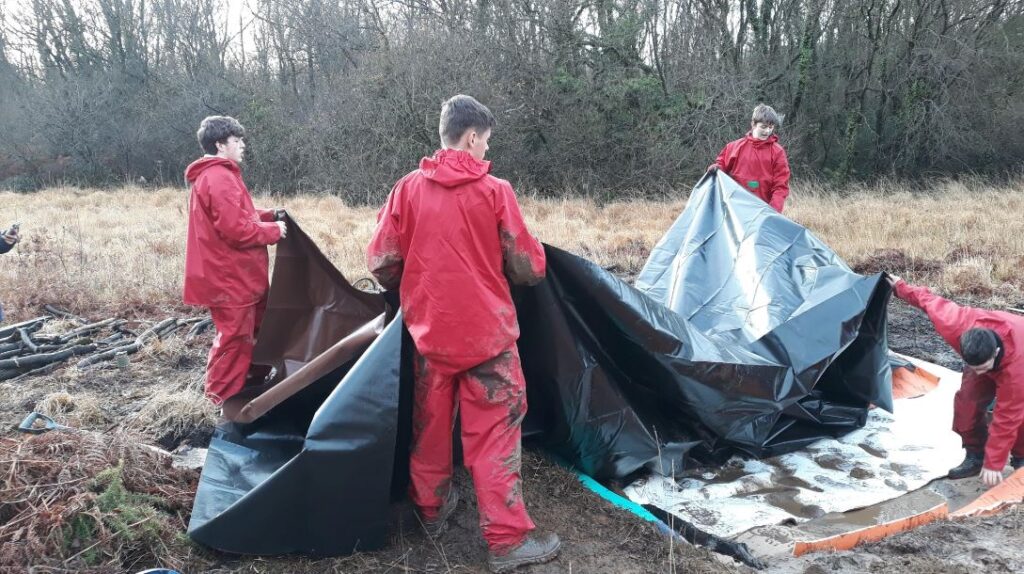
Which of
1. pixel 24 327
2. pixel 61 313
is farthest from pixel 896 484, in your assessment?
pixel 61 313

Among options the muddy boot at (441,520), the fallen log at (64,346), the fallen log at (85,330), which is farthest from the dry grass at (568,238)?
the muddy boot at (441,520)

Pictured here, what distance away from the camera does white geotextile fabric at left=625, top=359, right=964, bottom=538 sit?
3.24 m

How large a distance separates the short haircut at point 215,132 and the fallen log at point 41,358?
2493 millimetres

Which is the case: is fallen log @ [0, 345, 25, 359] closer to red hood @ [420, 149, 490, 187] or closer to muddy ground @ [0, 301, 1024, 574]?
muddy ground @ [0, 301, 1024, 574]

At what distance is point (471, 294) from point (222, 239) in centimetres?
179

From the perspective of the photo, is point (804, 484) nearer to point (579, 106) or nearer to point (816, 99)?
point (579, 106)

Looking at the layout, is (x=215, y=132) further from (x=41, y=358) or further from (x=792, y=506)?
(x=792, y=506)

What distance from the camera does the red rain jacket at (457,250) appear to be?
8.29 feet

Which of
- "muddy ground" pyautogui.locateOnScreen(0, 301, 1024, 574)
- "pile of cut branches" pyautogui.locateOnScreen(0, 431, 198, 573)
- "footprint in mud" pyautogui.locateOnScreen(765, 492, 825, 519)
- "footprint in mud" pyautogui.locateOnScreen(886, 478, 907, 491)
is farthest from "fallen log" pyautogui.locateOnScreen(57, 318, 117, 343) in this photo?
"footprint in mud" pyautogui.locateOnScreen(886, 478, 907, 491)

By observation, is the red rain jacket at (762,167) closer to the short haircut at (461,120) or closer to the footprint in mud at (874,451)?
the footprint in mud at (874,451)

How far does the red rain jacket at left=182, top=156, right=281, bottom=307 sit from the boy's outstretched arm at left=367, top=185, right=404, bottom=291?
120cm

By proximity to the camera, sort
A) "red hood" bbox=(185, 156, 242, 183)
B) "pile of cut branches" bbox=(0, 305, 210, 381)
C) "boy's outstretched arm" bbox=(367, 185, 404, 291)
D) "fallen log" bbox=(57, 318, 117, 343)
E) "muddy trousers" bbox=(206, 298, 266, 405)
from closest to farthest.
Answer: "boy's outstretched arm" bbox=(367, 185, 404, 291) → "red hood" bbox=(185, 156, 242, 183) → "muddy trousers" bbox=(206, 298, 266, 405) → "pile of cut branches" bbox=(0, 305, 210, 381) → "fallen log" bbox=(57, 318, 117, 343)

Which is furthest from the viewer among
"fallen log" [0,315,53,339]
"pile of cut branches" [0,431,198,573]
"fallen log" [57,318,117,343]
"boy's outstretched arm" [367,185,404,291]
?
"fallen log" [57,318,117,343]

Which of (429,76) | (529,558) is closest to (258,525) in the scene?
(529,558)
